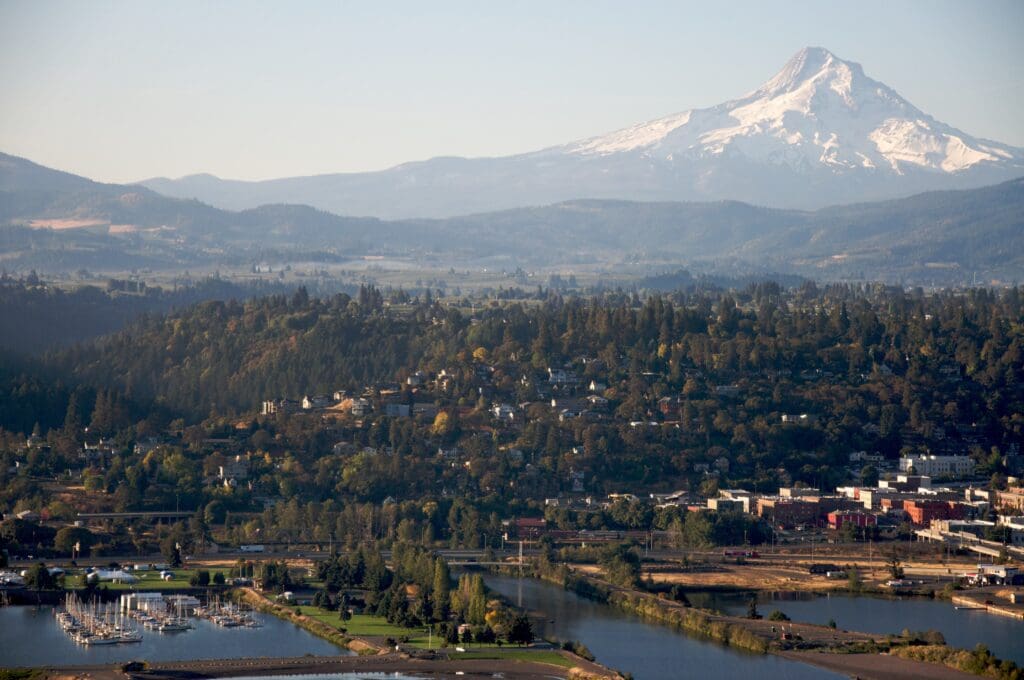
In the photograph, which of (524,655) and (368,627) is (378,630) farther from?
(524,655)

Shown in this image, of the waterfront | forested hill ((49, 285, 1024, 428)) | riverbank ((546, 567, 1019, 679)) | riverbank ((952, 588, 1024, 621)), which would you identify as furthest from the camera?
forested hill ((49, 285, 1024, 428))

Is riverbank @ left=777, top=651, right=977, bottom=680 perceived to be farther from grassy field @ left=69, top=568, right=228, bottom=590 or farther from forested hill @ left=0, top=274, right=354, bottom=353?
forested hill @ left=0, top=274, right=354, bottom=353

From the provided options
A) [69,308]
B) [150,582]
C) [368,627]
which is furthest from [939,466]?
[69,308]

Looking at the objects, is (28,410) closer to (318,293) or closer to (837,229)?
(318,293)

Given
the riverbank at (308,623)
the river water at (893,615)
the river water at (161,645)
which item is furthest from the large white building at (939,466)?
the river water at (161,645)

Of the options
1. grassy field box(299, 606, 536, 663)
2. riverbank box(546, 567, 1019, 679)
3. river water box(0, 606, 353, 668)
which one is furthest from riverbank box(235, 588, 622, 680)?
riverbank box(546, 567, 1019, 679)

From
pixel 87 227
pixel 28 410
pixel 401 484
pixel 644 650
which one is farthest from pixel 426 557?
pixel 87 227
